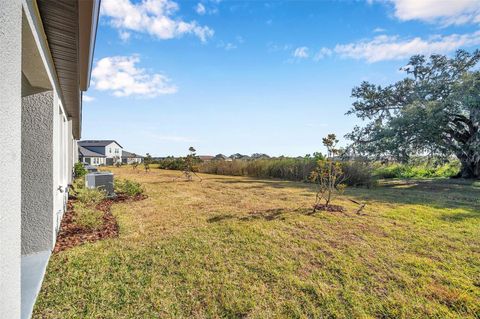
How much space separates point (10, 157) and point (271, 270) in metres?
2.84

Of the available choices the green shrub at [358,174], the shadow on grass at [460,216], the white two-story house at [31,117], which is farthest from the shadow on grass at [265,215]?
the green shrub at [358,174]

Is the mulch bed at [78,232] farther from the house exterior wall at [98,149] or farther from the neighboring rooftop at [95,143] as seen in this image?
the neighboring rooftop at [95,143]

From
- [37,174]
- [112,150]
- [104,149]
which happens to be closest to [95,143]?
[104,149]

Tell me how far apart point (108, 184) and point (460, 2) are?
13466 mm

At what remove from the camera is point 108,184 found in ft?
26.2

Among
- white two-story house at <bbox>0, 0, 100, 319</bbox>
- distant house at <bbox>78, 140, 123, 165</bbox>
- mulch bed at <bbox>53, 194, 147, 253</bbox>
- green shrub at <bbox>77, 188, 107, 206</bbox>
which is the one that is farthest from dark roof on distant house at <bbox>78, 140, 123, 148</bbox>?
white two-story house at <bbox>0, 0, 100, 319</bbox>

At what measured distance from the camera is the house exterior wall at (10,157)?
4.28 ft

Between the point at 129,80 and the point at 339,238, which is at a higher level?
the point at 129,80

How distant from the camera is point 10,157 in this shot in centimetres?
142

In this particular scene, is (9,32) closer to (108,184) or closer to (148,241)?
(148,241)

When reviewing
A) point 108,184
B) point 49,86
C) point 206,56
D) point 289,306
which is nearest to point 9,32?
point 49,86

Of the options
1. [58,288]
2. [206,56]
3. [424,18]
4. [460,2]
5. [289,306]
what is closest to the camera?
[289,306]

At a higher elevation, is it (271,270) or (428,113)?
(428,113)

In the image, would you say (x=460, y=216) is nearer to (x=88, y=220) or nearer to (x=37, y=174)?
(x=88, y=220)
